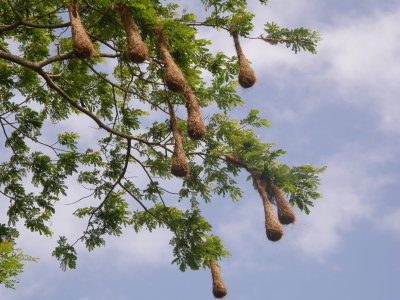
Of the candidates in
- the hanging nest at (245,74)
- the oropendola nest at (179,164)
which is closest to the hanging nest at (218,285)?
the oropendola nest at (179,164)

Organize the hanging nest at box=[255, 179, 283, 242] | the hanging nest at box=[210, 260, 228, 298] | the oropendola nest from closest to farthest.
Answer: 1. the oropendola nest
2. the hanging nest at box=[255, 179, 283, 242]
3. the hanging nest at box=[210, 260, 228, 298]

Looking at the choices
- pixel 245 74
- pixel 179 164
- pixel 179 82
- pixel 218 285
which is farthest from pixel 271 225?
pixel 179 82

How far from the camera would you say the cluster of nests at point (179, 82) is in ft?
19.9

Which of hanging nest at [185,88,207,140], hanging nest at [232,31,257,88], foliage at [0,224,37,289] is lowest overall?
foliage at [0,224,37,289]

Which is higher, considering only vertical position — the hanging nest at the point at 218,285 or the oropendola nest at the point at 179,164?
the oropendola nest at the point at 179,164

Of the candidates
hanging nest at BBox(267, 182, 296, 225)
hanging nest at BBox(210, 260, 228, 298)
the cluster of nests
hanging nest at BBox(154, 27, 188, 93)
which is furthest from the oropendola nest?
hanging nest at BBox(210, 260, 228, 298)

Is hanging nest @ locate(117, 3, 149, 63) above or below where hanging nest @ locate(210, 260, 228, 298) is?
above

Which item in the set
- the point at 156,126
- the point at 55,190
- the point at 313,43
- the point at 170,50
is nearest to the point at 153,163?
the point at 156,126

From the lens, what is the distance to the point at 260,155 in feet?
29.3

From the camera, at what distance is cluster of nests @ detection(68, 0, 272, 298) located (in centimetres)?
606

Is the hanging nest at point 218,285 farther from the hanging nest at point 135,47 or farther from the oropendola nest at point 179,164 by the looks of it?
the hanging nest at point 135,47

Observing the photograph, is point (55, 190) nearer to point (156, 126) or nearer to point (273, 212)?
point (156, 126)

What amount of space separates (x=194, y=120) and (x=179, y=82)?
656 mm

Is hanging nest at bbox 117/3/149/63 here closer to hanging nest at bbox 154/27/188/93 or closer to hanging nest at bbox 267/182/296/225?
hanging nest at bbox 154/27/188/93
